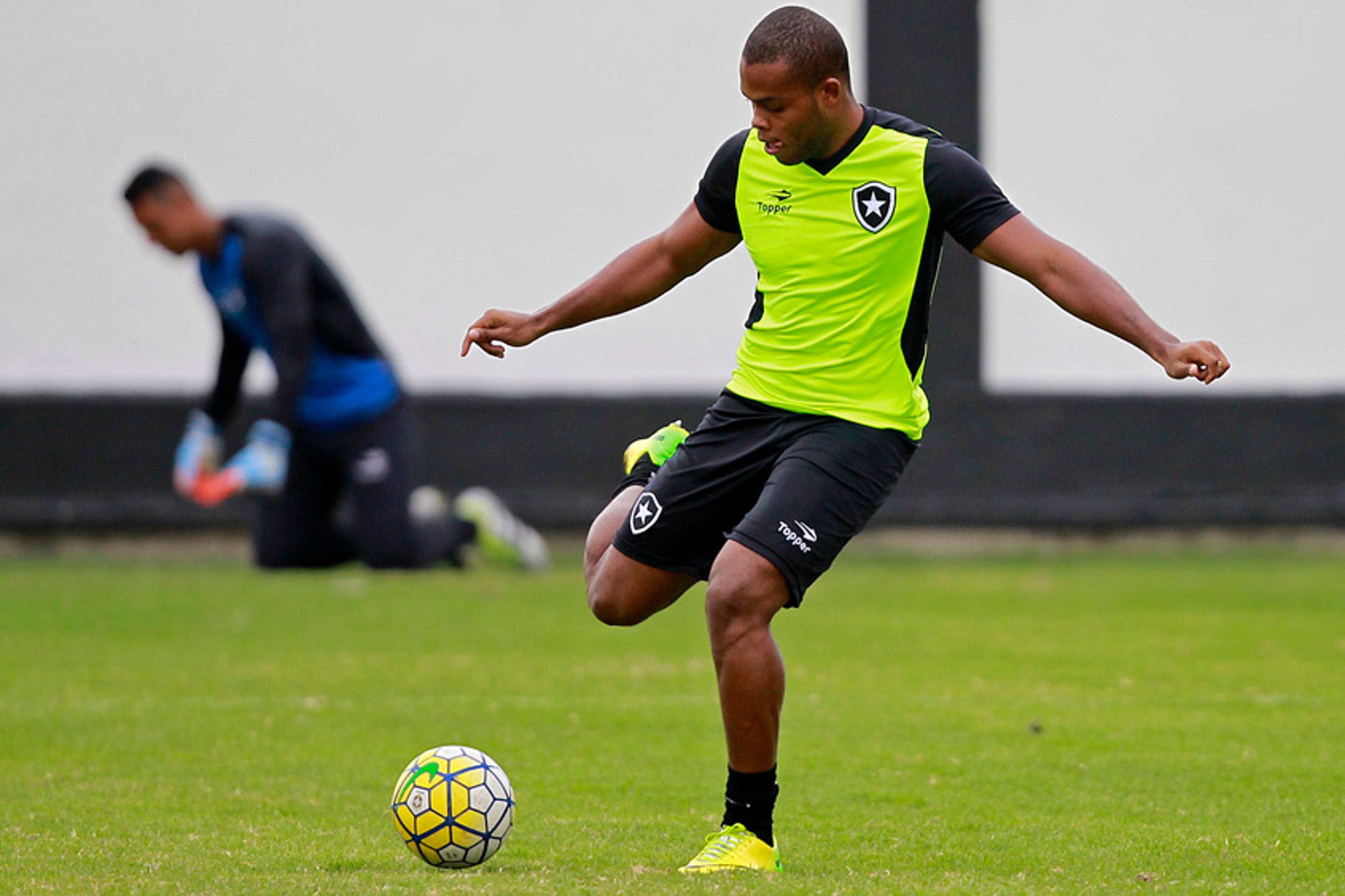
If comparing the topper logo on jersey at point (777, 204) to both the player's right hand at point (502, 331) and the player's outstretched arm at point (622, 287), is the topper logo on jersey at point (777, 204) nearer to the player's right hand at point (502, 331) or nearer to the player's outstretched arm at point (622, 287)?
the player's outstretched arm at point (622, 287)

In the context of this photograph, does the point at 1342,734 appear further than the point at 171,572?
No

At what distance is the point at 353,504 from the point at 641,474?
576 centimetres

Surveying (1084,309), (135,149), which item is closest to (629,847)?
(1084,309)

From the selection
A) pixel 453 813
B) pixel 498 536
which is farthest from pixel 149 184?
pixel 453 813

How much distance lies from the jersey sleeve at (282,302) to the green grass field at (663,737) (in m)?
1.38

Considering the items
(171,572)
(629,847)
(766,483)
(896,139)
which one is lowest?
(171,572)

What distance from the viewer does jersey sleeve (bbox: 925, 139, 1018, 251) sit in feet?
16.1

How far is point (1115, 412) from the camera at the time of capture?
15594 millimetres

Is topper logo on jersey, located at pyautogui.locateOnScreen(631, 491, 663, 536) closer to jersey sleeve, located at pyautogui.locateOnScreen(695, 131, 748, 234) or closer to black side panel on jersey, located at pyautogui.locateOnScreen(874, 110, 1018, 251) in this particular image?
jersey sleeve, located at pyautogui.locateOnScreen(695, 131, 748, 234)

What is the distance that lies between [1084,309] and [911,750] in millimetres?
2315

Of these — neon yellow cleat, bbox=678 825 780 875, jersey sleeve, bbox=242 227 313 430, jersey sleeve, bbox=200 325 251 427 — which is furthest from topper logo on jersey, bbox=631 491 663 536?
jersey sleeve, bbox=200 325 251 427

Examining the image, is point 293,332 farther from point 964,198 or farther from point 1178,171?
point 1178,171

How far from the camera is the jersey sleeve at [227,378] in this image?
10789 mm

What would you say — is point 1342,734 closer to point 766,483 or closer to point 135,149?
point 766,483
